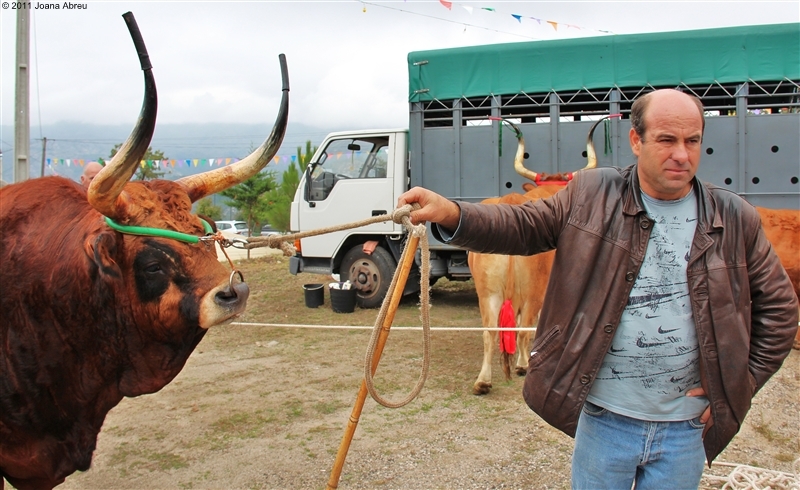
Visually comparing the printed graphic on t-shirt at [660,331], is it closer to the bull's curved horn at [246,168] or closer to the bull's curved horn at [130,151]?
the bull's curved horn at [246,168]

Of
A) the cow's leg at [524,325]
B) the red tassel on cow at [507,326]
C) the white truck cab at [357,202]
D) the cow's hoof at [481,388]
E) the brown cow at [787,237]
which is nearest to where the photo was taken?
the red tassel on cow at [507,326]

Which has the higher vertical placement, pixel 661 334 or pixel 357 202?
pixel 357 202

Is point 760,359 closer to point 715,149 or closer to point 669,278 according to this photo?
point 669,278

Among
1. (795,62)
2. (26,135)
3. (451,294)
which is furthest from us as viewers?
(451,294)

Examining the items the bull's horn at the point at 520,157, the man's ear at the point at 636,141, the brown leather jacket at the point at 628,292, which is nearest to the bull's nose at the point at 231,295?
the brown leather jacket at the point at 628,292

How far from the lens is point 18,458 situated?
219 centimetres

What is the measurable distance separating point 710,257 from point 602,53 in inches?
269

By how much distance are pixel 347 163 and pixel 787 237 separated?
595cm

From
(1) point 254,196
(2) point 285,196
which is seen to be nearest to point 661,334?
(2) point 285,196

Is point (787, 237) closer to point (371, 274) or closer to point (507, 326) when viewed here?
point (507, 326)

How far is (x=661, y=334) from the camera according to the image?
1766 mm

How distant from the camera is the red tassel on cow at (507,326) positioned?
187 inches

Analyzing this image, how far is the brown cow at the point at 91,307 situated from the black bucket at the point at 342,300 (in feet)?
20.1

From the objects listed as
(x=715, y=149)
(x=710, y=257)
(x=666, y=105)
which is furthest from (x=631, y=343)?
(x=715, y=149)
